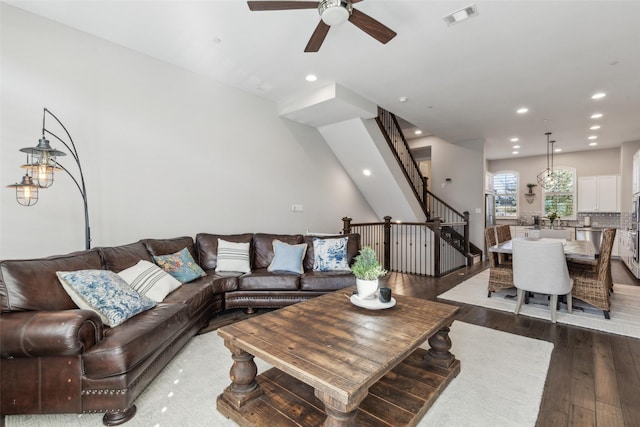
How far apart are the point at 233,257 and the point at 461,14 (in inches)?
140

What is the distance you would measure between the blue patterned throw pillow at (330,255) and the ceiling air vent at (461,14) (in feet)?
8.99

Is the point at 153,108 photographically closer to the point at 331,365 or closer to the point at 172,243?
the point at 172,243

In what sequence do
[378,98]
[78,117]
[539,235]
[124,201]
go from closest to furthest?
[78,117], [124,201], [378,98], [539,235]

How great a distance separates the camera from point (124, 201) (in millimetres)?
3424

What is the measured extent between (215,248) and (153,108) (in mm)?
1917

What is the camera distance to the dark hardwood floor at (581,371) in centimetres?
180

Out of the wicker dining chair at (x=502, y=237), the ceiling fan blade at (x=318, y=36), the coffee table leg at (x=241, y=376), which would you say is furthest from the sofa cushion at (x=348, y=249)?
the ceiling fan blade at (x=318, y=36)

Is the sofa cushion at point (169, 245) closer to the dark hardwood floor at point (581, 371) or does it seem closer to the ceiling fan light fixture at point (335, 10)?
the dark hardwood floor at point (581, 371)

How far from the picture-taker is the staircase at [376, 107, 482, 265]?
6125 millimetres

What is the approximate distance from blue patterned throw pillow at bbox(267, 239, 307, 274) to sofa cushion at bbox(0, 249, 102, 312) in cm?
210

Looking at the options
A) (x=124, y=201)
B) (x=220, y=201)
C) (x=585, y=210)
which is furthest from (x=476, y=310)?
(x=585, y=210)

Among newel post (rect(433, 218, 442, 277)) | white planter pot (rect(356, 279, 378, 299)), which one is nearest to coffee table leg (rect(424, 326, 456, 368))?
white planter pot (rect(356, 279, 378, 299))

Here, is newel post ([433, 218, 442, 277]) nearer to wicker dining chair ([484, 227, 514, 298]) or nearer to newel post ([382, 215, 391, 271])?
newel post ([382, 215, 391, 271])

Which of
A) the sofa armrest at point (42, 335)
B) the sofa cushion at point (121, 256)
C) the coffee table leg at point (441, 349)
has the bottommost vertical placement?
the coffee table leg at point (441, 349)
